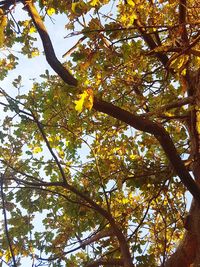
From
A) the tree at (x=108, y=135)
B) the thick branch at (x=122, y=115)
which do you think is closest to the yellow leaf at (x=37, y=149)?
the tree at (x=108, y=135)

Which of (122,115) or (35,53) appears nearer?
(122,115)

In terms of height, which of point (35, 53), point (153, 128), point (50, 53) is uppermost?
point (35, 53)

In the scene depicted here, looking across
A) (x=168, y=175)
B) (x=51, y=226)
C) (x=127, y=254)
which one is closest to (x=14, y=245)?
(x=51, y=226)

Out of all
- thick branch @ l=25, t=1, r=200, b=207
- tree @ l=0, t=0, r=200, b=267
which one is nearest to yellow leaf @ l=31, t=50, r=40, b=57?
tree @ l=0, t=0, r=200, b=267

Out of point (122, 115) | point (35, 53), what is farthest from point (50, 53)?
point (35, 53)

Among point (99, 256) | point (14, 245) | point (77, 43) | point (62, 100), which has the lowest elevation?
point (99, 256)

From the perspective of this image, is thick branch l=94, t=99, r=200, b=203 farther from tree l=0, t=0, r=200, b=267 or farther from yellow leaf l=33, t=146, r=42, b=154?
yellow leaf l=33, t=146, r=42, b=154

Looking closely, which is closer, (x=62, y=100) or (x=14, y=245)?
(x=62, y=100)

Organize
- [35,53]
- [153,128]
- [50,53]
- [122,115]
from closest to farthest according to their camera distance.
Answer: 1. [50,53]
2. [122,115]
3. [153,128]
4. [35,53]

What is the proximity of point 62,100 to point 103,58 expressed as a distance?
97 centimetres

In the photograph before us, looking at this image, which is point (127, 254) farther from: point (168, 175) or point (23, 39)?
point (23, 39)

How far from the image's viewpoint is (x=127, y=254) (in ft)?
13.6

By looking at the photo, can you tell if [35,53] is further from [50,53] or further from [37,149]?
[50,53]

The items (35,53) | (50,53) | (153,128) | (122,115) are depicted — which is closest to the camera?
(50,53)
